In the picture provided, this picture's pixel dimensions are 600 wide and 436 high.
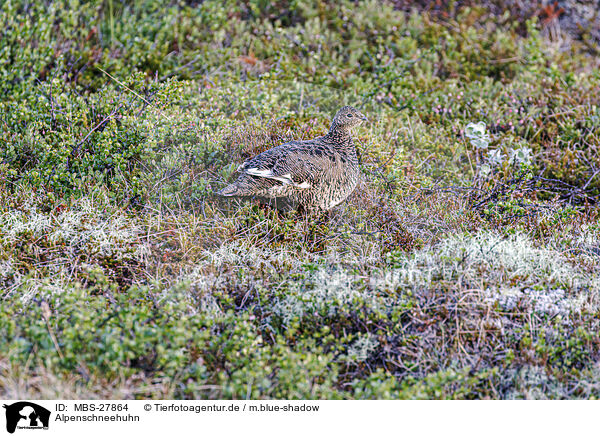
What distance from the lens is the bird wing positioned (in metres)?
4.16

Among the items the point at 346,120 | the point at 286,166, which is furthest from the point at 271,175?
the point at 346,120

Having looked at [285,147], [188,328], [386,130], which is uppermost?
[285,147]

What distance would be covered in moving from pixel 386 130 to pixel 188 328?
3309 millimetres

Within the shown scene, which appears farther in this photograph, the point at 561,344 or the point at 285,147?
the point at 285,147

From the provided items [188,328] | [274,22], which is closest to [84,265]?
[188,328]

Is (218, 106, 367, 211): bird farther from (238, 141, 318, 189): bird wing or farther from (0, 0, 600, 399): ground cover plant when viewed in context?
(0, 0, 600, 399): ground cover plant

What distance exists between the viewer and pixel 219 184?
484 centimetres

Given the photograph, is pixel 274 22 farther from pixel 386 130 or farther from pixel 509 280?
pixel 509 280
